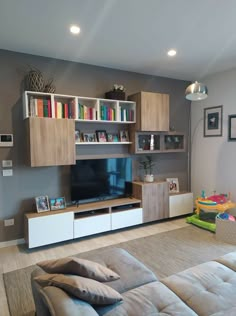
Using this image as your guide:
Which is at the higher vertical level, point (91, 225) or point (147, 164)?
point (147, 164)

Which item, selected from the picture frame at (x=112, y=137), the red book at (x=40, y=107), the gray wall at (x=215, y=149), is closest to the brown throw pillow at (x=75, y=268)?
the red book at (x=40, y=107)

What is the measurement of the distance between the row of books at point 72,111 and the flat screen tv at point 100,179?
0.69 metres

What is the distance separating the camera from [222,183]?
4.39 m

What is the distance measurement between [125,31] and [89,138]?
1671 mm

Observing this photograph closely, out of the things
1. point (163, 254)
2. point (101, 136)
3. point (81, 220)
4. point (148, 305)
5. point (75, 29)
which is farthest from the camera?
point (101, 136)

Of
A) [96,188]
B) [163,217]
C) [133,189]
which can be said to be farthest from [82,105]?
[163,217]

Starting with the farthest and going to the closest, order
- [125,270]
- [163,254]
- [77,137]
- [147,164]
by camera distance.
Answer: [147,164], [77,137], [163,254], [125,270]

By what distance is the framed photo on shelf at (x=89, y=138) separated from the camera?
377 cm

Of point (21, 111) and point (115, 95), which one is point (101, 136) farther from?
point (21, 111)

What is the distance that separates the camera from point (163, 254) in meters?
3.03

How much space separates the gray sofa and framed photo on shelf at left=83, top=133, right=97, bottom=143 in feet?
7.02

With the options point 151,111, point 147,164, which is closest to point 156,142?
point 147,164

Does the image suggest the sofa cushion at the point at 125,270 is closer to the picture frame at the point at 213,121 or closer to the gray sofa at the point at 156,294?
the gray sofa at the point at 156,294

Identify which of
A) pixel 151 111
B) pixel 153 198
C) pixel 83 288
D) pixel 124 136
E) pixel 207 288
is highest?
pixel 151 111
